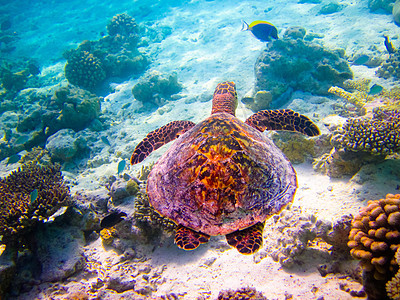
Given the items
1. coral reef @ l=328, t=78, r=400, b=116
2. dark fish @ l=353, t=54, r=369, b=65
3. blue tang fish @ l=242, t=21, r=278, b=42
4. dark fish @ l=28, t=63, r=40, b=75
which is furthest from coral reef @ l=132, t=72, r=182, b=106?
dark fish @ l=28, t=63, r=40, b=75

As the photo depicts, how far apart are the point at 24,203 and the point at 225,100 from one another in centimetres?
472

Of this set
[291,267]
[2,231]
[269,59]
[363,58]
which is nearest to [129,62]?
[269,59]

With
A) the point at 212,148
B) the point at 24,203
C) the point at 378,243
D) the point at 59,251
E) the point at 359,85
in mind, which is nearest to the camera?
the point at 378,243

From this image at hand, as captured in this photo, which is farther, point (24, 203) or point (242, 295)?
point (24, 203)

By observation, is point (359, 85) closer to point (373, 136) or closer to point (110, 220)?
point (373, 136)

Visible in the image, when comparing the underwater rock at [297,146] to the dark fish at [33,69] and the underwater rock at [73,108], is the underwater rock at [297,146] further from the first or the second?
the dark fish at [33,69]

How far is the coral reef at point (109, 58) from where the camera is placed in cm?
1112

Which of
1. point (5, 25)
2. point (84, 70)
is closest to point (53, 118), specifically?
point (84, 70)

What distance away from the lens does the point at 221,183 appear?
2258mm

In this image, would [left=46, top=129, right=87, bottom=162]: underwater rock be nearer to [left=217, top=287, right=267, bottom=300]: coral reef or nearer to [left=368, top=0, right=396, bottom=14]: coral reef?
[left=217, top=287, right=267, bottom=300]: coral reef

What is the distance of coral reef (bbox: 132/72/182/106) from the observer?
9.29 m

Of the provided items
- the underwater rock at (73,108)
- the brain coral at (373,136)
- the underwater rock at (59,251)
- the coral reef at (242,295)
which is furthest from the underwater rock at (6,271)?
the brain coral at (373,136)

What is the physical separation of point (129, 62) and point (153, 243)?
38.6ft

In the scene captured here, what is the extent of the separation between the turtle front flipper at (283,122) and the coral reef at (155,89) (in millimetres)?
6296
